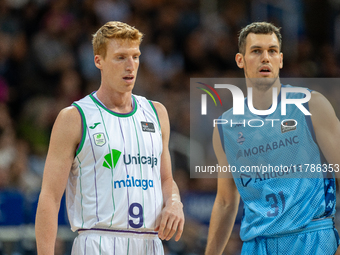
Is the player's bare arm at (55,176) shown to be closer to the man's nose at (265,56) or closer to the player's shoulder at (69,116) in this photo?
the player's shoulder at (69,116)

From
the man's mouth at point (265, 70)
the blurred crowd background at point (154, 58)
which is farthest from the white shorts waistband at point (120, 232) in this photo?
the blurred crowd background at point (154, 58)

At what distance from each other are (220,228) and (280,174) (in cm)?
82

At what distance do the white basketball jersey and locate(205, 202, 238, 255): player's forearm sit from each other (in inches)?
35.1

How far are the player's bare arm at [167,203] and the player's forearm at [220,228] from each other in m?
0.71

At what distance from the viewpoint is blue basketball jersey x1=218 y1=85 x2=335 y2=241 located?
155 inches

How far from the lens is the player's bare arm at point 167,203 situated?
3.69 metres

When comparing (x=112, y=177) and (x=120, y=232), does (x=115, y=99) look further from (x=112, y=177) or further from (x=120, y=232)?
(x=120, y=232)

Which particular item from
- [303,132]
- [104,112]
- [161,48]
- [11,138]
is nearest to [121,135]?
[104,112]

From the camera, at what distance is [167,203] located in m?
3.83

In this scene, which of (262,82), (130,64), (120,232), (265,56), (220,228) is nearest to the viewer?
(120,232)

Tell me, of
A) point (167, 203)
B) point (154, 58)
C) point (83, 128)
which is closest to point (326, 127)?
point (167, 203)

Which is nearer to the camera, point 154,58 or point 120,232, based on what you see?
point 120,232

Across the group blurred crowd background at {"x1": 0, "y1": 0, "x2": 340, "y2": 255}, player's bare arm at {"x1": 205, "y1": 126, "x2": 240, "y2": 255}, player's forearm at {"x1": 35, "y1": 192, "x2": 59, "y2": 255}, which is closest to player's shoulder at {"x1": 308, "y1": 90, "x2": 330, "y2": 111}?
player's bare arm at {"x1": 205, "y1": 126, "x2": 240, "y2": 255}

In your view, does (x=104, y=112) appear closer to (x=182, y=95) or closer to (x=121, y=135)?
(x=121, y=135)
